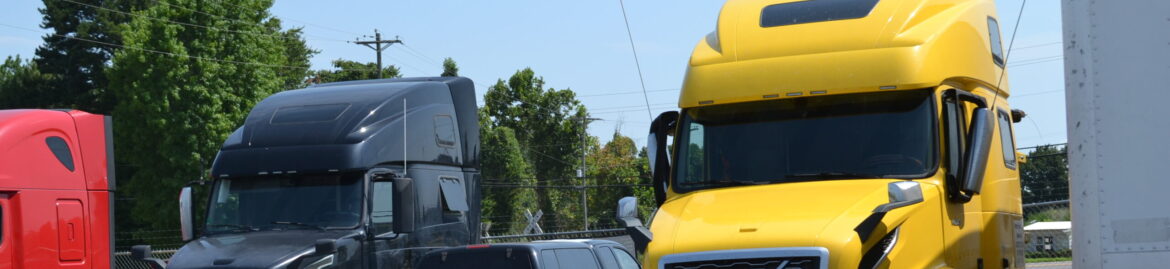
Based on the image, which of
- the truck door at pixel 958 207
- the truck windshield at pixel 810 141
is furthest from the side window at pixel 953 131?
the truck windshield at pixel 810 141

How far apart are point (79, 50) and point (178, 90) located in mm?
19170

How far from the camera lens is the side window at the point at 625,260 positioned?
13375 mm

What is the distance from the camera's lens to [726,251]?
7355 mm

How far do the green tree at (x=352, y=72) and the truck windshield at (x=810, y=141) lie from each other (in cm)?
6039

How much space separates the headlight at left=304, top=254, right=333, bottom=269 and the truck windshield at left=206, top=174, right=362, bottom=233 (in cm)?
71

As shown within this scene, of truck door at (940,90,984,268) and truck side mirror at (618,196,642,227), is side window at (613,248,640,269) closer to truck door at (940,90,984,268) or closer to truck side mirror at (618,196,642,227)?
truck side mirror at (618,196,642,227)

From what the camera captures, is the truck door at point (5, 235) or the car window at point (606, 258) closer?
the truck door at point (5, 235)

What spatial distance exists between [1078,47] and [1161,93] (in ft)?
1.19

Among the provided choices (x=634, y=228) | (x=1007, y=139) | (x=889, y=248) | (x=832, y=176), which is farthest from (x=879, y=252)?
(x=1007, y=139)

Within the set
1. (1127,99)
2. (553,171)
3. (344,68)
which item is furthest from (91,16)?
(1127,99)

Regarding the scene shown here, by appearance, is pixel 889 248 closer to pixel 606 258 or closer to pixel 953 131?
pixel 953 131

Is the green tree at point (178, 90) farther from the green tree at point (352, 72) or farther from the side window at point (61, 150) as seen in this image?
the side window at point (61, 150)

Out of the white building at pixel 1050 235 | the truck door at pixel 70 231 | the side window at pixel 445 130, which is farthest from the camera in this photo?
the white building at pixel 1050 235

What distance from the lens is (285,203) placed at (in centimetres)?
1399
